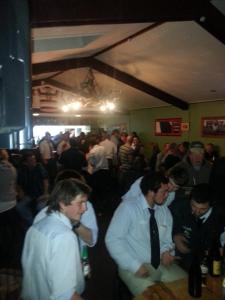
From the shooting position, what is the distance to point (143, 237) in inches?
87.1

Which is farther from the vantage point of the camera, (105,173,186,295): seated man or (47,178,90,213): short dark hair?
(105,173,186,295): seated man

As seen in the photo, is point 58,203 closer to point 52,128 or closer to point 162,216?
point 162,216

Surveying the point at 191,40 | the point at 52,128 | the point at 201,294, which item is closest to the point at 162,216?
the point at 201,294

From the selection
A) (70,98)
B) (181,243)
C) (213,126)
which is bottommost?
(181,243)

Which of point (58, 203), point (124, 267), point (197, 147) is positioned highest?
point (197, 147)

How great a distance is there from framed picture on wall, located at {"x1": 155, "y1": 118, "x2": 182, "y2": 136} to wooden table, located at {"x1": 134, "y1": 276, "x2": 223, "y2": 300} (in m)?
7.25

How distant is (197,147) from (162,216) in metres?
1.24

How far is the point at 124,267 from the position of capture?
2119 mm

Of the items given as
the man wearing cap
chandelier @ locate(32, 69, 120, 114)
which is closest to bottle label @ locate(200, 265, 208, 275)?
the man wearing cap

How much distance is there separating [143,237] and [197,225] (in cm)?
45

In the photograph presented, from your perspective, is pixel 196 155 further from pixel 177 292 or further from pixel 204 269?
pixel 177 292

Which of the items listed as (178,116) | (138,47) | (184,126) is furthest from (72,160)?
(178,116)

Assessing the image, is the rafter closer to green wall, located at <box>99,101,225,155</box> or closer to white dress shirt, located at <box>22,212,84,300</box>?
green wall, located at <box>99,101,225,155</box>

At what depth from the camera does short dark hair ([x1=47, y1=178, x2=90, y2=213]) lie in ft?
5.54
